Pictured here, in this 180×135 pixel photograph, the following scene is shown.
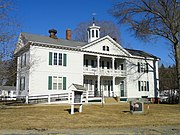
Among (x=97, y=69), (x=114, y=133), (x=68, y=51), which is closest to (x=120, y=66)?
(x=97, y=69)

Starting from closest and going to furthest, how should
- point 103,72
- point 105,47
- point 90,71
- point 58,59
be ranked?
point 58,59
point 90,71
point 103,72
point 105,47

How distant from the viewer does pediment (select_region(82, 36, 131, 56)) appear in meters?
31.2

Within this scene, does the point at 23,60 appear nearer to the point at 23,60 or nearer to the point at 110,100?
the point at 23,60

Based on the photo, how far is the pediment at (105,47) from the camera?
31219 mm

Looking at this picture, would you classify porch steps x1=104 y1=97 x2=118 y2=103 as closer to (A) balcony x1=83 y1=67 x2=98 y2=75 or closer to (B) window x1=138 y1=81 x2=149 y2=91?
(A) balcony x1=83 y1=67 x2=98 y2=75

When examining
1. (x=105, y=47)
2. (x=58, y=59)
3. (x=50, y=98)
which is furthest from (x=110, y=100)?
(x=58, y=59)

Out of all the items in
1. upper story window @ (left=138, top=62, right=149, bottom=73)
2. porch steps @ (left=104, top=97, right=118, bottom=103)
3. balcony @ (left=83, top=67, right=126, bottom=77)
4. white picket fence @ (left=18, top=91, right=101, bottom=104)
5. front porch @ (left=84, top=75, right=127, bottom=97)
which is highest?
upper story window @ (left=138, top=62, right=149, bottom=73)

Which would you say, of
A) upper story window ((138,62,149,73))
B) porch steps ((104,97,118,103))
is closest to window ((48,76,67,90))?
porch steps ((104,97,118,103))

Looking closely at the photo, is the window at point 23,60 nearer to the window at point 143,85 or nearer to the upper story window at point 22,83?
the upper story window at point 22,83

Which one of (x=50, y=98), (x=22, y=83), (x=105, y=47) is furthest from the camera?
(x=105, y=47)

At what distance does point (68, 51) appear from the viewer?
2881 cm

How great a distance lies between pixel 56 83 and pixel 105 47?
9684mm

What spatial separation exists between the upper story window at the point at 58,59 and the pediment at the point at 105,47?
3437 mm

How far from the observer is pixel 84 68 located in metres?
30.2
